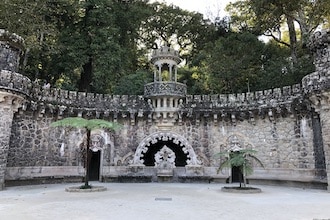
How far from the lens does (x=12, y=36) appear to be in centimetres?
1205

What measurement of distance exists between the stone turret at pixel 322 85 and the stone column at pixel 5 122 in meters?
12.3

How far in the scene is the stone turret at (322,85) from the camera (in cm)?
1098

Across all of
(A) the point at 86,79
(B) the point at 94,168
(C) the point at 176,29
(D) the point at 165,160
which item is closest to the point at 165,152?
(D) the point at 165,160

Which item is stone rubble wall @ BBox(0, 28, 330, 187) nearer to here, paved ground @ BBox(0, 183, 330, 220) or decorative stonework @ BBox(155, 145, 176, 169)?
decorative stonework @ BBox(155, 145, 176, 169)

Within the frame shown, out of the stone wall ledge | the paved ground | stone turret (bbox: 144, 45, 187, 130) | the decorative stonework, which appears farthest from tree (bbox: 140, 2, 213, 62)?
the paved ground

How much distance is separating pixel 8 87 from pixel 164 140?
28.0ft

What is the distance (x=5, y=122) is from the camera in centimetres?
1144

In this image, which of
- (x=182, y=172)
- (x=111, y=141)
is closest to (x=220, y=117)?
(x=182, y=172)

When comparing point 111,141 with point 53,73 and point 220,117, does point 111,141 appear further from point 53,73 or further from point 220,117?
point 53,73

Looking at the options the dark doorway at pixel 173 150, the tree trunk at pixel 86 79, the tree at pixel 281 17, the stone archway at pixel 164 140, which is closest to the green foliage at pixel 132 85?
the tree trunk at pixel 86 79

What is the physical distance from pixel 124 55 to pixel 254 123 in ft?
34.7

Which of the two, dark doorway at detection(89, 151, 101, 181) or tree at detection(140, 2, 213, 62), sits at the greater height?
tree at detection(140, 2, 213, 62)

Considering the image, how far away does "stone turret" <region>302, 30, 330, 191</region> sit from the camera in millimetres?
10984

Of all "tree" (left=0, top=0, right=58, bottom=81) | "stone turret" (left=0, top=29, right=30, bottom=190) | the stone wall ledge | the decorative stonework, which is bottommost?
the stone wall ledge
